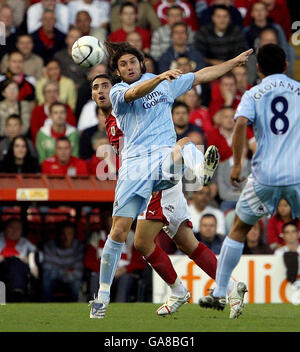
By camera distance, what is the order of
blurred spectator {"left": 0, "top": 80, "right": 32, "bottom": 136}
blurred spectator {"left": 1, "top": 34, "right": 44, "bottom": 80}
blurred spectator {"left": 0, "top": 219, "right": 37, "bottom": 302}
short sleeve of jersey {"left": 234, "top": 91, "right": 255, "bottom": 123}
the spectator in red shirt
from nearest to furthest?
short sleeve of jersey {"left": 234, "top": 91, "right": 255, "bottom": 123} → blurred spectator {"left": 0, "top": 219, "right": 37, "bottom": 302} → the spectator in red shirt → blurred spectator {"left": 0, "top": 80, "right": 32, "bottom": 136} → blurred spectator {"left": 1, "top": 34, "right": 44, "bottom": 80}

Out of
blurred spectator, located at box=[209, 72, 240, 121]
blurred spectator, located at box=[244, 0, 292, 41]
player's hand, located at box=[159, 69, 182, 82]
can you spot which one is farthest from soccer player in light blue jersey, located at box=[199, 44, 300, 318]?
blurred spectator, located at box=[244, 0, 292, 41]

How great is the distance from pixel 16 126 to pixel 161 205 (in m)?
5.75

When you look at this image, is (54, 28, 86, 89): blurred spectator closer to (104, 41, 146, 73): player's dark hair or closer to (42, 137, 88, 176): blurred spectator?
(42, 137, 88, 176): blurred spectator

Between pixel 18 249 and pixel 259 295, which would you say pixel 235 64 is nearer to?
pixel 259 295

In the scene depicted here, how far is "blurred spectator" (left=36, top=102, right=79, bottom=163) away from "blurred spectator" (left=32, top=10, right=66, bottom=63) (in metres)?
2.12

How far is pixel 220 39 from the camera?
17234mm

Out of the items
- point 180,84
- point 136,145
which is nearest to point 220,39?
point 180,84

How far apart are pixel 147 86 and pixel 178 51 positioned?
26.5 ft

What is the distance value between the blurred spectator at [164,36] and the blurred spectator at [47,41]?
4.93 feet

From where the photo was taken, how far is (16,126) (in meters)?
15.1

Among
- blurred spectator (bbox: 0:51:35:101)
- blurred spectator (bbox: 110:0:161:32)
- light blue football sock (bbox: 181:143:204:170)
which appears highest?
blurred spectator (bbox: 110:0:161:32)

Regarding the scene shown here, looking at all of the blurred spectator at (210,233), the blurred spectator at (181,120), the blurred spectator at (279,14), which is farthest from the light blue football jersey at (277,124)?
the blurred spectator at (279,14)

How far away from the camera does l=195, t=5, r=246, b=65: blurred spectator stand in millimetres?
17156

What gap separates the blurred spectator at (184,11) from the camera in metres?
17.9
